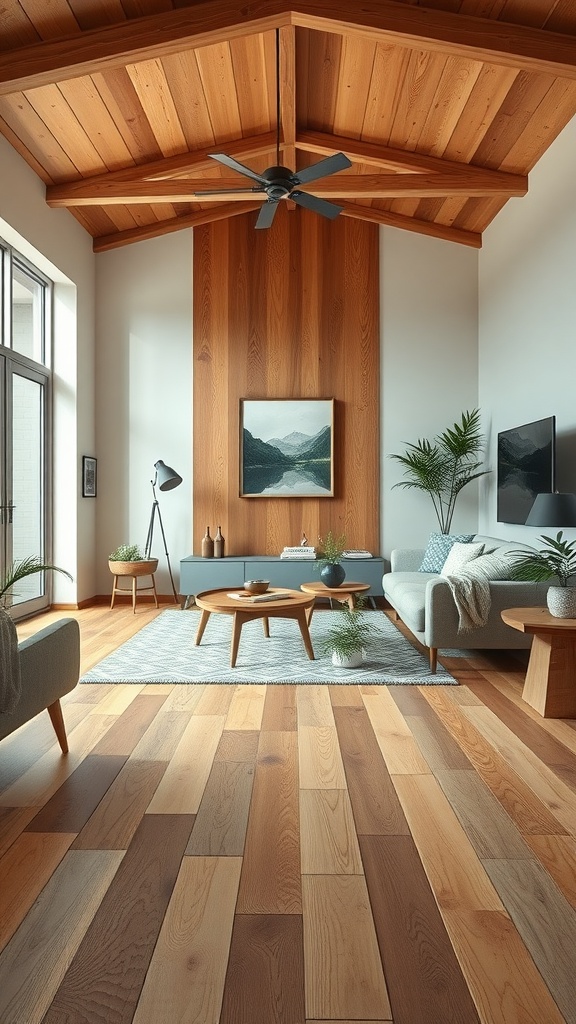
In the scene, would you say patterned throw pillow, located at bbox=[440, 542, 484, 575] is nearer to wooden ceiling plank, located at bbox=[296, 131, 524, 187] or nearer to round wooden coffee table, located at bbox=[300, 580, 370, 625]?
round wooden coffee table, located at bbox=[300, 580, 370, 625]

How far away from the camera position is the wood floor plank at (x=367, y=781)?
218cm

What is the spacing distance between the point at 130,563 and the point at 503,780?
15.0ft

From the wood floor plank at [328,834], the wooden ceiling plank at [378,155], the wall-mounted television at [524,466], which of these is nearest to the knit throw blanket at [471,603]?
the wall-mounted television at [524,466]

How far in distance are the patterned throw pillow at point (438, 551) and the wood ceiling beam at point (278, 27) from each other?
3.25 m

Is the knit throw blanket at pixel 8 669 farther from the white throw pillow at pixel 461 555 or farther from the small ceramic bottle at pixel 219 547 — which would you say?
the small ceramic bottle at pixel 219 547

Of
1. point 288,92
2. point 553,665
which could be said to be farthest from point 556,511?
point 288,92

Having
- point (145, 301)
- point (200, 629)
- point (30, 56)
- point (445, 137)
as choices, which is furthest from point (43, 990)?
point (145, 301)

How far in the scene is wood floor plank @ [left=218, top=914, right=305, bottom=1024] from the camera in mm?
1354

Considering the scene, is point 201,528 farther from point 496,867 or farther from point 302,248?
point 496,867

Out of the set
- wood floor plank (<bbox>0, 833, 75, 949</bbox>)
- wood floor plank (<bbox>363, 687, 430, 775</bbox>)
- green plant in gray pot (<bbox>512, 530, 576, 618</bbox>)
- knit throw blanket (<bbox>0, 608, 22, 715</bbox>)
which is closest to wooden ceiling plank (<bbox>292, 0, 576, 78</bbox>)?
green plant in gray pot (<bbox>512, 530, 576, 618</bbox>)

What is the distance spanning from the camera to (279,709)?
3.44 meters

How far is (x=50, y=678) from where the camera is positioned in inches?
101

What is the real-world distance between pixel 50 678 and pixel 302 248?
5704 mm

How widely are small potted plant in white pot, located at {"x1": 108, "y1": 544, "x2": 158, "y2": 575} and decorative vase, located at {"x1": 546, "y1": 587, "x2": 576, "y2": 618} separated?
3.99 meters
